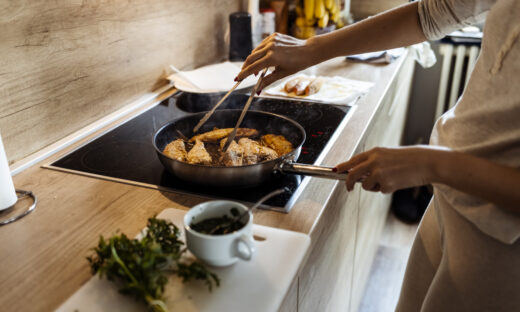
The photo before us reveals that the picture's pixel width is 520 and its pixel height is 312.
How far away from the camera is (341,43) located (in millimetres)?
1196

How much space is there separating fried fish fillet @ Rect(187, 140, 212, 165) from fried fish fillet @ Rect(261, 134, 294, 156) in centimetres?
17

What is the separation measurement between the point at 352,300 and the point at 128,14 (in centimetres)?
127

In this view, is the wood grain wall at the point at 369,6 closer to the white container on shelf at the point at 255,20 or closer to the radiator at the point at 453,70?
the radiator at the point at 453,70

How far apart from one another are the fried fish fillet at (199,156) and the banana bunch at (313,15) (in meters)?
1.30

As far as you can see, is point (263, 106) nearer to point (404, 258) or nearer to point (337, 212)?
point (337, 212)

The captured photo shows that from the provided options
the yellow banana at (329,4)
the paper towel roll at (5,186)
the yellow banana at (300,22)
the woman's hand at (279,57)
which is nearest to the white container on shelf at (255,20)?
the yellow banana at (300,22)

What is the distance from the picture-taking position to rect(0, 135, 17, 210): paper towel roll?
0.89 metres

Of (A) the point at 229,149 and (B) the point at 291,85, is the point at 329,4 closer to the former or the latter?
(B) the point at 291,85

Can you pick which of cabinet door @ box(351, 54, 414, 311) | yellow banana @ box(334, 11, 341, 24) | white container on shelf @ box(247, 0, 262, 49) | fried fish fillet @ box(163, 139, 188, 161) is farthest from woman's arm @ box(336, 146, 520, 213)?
yellow banana @ box(334, 11, 341, 24)

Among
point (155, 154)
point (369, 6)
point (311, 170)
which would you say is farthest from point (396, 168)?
point (369, 6)

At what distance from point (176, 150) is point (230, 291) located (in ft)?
1.58

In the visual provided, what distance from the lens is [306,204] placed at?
947mm

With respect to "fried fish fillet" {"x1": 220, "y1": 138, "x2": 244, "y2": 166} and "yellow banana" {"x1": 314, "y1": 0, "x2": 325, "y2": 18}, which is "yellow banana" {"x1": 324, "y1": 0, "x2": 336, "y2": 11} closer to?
"yellow banana" {"x1": 314, "y1": 0, "x2": 325, "y2": 18}

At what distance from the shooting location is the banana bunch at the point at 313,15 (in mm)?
2174
